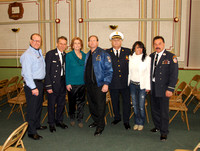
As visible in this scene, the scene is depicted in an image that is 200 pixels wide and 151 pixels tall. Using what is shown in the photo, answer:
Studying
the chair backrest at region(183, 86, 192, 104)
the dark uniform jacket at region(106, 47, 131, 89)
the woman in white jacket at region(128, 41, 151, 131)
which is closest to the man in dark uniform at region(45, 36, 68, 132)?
the dark uniform jacket at region(106, 47, 131, 89)

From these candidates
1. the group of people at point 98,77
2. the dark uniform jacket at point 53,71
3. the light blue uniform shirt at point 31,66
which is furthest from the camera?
the dark uniform jacket at point 53,71

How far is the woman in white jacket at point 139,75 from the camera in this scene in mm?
3266

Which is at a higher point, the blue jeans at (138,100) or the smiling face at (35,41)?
the smiling face at (35,41)

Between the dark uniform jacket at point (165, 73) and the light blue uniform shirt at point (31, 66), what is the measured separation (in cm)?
185

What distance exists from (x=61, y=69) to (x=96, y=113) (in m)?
1.01

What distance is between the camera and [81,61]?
136 inches

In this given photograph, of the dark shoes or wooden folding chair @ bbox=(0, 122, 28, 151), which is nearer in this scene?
wooden folding chair @ bbox=(0, 122, 28, 151)

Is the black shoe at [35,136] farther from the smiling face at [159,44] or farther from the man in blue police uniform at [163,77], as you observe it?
the smiling face at [159,44]

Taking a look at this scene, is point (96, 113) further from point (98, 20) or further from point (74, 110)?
point (98, 20)

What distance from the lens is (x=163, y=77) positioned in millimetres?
3084

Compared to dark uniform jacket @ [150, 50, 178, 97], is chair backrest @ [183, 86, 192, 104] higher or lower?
lower

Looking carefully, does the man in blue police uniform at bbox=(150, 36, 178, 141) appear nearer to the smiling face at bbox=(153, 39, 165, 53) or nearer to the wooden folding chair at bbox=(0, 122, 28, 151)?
the smiling face at bbox=(153, 39, 165, 53)

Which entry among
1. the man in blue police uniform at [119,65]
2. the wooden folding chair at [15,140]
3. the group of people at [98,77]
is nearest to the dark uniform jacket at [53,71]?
the group of people at [98,77]

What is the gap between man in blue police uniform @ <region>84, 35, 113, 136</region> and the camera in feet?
10.6
